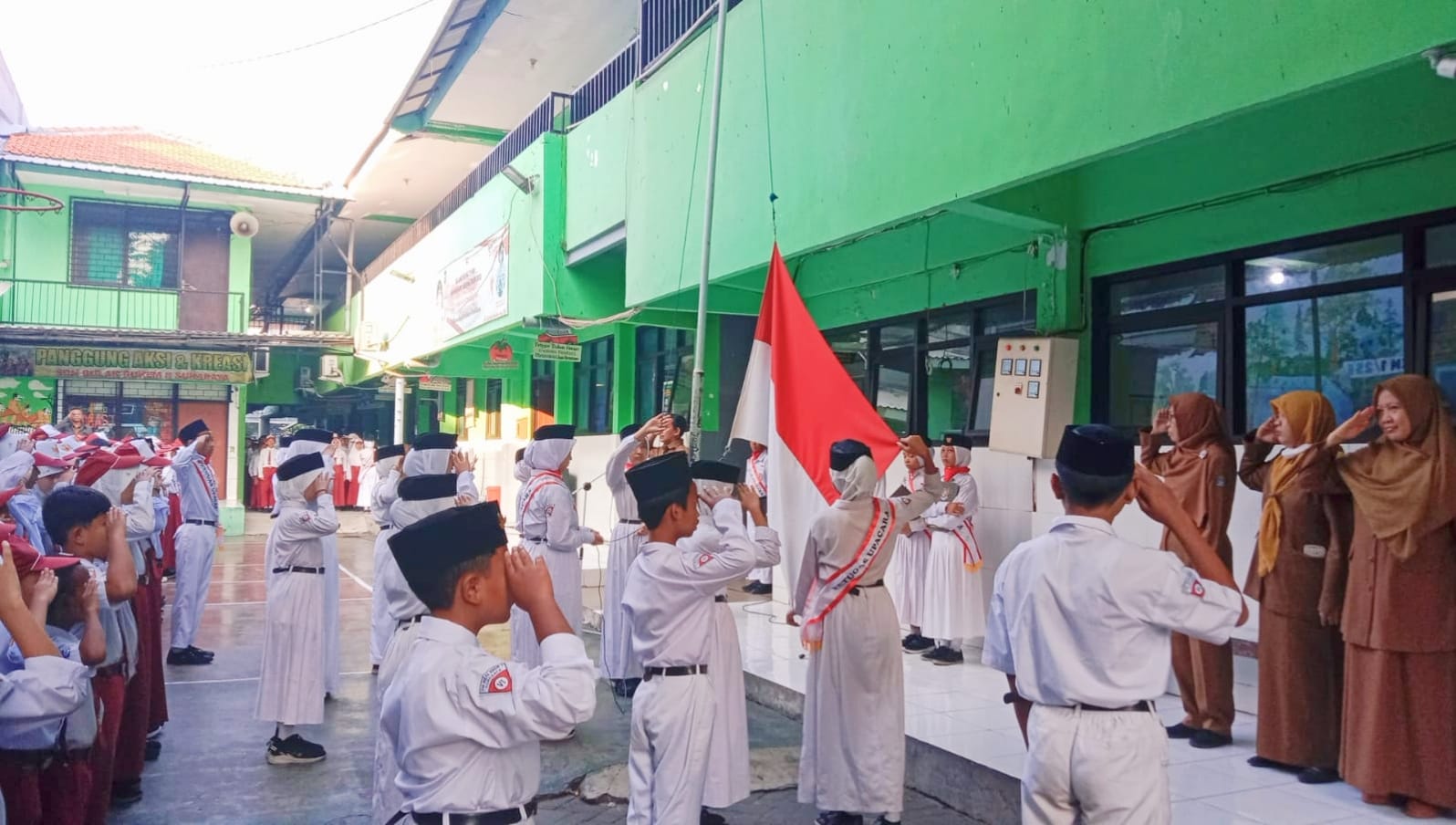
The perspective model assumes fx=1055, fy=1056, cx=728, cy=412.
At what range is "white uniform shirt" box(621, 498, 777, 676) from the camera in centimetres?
457

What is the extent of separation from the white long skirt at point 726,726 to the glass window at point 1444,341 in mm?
4167

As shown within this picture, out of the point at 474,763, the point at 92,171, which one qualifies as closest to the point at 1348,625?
the point at 474,763

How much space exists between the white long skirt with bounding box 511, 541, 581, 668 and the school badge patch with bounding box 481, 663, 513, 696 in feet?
16.0

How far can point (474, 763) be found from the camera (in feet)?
9.45

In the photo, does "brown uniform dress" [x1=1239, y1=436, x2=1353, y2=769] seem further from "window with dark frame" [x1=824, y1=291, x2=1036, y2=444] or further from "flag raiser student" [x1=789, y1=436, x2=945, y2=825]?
"window with dark frame" [x1=824, y1=291, x2=1036, y2=444]

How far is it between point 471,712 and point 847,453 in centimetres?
284

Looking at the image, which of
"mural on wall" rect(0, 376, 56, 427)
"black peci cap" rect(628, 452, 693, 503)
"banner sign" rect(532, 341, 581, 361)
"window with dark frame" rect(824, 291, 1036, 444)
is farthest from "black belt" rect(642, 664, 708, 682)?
"mural on wall" rect(0, 376, 56, 427)

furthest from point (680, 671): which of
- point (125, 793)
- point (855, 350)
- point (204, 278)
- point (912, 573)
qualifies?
point (204, 278)

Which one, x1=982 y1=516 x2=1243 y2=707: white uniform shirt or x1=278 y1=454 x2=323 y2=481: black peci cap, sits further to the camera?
x1=278 y1=454 x2=323 y2=481: black peci cap

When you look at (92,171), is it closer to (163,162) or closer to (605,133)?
(163,162)

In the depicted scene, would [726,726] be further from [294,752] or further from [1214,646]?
[294,752]

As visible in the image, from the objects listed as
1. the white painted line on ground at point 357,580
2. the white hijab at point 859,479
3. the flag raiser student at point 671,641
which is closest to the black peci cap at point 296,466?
the flag raiser student at point 671,641

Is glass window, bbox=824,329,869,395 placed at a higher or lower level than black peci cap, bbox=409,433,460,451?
higher

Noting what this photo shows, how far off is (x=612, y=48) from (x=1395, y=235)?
1195 cm
